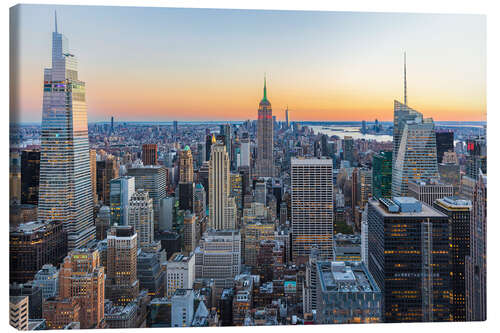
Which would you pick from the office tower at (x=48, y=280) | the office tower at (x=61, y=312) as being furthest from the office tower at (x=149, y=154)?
the office tower at (x=61, y=312)

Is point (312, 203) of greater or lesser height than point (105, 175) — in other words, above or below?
below

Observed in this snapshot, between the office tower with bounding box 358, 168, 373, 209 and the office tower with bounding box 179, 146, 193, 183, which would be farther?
the office tower with bounding box 358, 168, 373, 209

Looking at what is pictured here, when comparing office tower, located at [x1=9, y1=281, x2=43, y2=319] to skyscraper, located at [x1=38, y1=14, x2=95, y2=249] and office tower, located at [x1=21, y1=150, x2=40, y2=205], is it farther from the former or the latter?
skyscraper, located at [x1=38, y1=14, x2=95, y2=249]

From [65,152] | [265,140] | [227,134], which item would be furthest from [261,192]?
[65,152]

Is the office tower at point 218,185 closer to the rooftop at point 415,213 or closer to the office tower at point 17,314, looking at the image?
the rooftop at point 415,213

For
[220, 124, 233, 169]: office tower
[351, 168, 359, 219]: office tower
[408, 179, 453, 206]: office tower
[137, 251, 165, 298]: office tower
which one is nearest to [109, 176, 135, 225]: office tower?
[137, 251, 165, 298]: office tower

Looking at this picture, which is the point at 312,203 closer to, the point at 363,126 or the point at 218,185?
the point at 218,185
